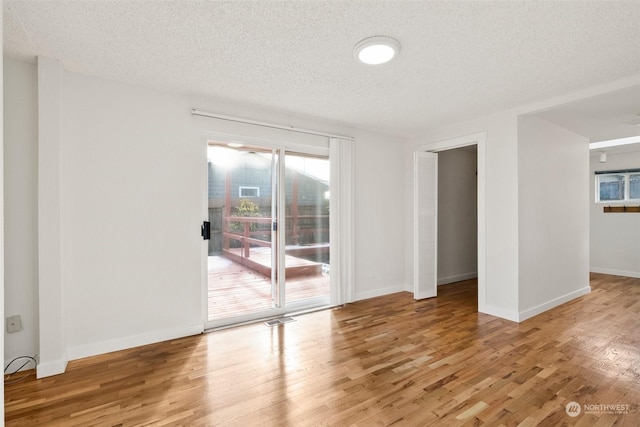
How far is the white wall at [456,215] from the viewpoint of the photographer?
5.48m

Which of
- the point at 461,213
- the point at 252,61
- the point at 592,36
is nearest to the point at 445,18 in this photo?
the point at 592,36

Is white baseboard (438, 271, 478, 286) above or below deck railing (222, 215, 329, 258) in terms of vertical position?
below

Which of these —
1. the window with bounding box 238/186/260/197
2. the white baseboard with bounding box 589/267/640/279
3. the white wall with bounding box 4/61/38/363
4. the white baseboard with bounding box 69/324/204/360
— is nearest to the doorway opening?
the white baseboard with bounding box 589/267/640/279

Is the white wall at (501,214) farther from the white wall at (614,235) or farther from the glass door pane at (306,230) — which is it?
the white wall at (614,235)

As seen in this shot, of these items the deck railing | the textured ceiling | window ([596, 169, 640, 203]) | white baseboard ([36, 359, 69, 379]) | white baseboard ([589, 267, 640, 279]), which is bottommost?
white baseboard ([36, 359, 69, 379])

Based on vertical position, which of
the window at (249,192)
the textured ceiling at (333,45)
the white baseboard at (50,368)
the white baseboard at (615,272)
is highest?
the textured ceiling at (333,45)

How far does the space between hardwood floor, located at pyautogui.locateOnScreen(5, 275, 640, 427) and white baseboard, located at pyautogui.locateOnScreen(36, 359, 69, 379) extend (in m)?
0.06

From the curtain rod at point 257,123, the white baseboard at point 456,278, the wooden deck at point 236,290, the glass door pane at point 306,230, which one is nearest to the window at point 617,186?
the white baseboard at point 456,278

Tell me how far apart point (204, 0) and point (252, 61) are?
716mm

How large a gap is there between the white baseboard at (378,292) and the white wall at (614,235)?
4.32 m

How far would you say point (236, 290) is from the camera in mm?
3703

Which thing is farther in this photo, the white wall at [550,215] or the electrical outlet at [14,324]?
the white wall at [550,215]

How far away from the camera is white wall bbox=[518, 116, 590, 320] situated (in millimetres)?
3689

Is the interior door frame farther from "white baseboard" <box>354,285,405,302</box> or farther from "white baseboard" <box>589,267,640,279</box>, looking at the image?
"white baseboard" <box>589,267,640,279</box>
